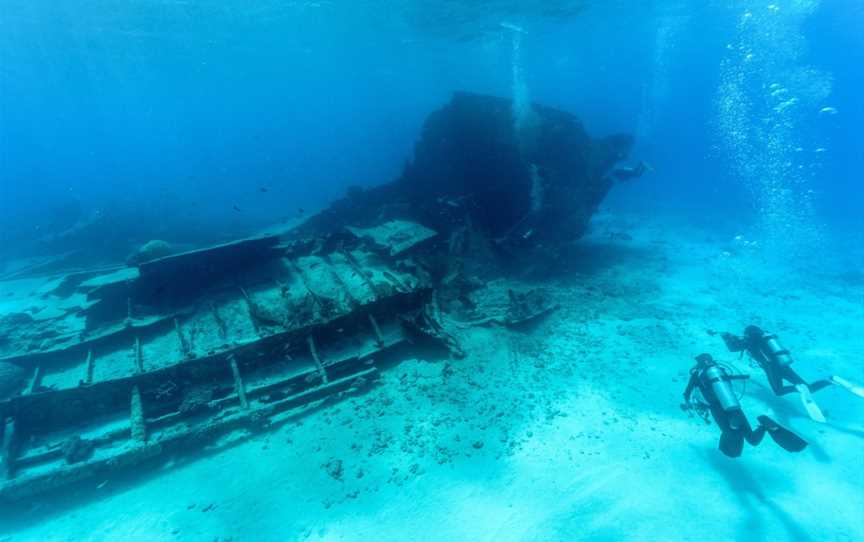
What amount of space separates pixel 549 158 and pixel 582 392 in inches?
398

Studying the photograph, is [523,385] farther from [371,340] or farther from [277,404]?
[277,404]

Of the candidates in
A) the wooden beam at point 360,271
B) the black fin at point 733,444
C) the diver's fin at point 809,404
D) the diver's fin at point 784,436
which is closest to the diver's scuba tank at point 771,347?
the diver's fin at point 809,404

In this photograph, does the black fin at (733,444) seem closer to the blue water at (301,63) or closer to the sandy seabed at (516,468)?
the sandy seabed at (516,468)

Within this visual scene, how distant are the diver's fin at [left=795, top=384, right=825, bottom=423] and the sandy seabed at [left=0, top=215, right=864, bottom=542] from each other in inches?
28.0

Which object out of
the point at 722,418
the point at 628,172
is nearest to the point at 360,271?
the point at 722,418

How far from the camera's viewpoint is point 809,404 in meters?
7.32

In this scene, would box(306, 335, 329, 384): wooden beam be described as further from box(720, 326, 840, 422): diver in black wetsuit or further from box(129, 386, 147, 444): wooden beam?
box(720, 326, 840, 422): diver in black wetsuit

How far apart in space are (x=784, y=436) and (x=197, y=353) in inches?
399

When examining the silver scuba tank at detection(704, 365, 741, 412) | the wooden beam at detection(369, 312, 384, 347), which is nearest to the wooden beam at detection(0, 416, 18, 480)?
the wooden beam at detection(369, 312, 384, 347)

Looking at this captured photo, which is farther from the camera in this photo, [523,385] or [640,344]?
[640,344]

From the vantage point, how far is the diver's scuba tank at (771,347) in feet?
25.6

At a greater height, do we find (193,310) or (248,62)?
(248,62)

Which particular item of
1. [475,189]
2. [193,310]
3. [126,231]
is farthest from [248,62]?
[193,310]

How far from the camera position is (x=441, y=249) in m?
13.1
